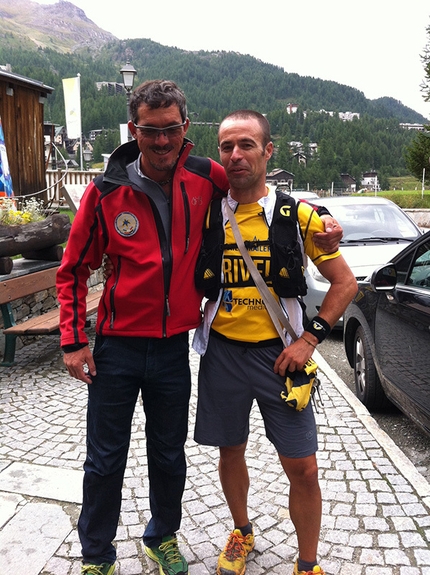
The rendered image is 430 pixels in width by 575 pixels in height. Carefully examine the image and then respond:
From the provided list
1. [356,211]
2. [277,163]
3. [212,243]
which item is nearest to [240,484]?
[212,243]

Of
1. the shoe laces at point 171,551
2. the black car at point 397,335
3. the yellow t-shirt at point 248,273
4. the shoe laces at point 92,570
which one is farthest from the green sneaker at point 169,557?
the black car at point 397,335

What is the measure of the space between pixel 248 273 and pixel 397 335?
2088 millimetres

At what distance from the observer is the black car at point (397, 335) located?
3.57m

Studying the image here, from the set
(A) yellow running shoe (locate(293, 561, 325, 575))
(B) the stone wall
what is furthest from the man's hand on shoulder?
(B) the stone wall

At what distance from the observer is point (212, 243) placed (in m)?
2.35

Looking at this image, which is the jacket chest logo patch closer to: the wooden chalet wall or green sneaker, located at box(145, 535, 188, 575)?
green sneaker, located at box(145, 535, 188, 575)

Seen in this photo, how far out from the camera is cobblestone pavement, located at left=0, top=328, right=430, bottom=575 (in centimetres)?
269

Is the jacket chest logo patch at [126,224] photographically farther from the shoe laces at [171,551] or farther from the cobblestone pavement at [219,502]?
the cobblestone pavement at [219,502]

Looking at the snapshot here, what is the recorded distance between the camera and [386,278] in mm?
4176

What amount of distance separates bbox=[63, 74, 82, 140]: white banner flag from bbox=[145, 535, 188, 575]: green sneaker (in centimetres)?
2475

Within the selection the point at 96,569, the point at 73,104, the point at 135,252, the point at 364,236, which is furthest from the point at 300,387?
the point at 73,104

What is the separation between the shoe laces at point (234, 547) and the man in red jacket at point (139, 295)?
0.22 m

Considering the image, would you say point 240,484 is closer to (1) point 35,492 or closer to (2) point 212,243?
(2) point 212,243

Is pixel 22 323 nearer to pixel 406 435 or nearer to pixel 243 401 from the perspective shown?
pixel 406 435
